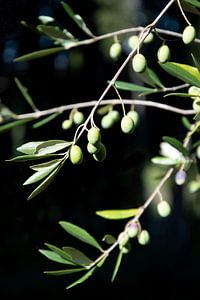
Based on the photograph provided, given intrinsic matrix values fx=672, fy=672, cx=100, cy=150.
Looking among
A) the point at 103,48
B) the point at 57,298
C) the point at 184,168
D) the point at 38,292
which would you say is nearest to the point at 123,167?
the point at 184,168

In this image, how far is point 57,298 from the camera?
4973 millimetres

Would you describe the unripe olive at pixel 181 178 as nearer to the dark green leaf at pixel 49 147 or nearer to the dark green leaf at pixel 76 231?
the dark green leaf at pixel 76 231

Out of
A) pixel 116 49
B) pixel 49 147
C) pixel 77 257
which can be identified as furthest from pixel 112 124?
pixel 49 147

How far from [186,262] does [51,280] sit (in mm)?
1426

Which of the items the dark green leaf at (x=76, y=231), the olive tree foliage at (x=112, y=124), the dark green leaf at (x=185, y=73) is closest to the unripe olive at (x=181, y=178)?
the olive tree foliage at (x=112, y=124)

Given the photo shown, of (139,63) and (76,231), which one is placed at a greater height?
(139,63)

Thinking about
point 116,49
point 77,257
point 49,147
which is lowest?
point 77,257

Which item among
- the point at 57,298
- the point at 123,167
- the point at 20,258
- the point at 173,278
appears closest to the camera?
the point at 123,167

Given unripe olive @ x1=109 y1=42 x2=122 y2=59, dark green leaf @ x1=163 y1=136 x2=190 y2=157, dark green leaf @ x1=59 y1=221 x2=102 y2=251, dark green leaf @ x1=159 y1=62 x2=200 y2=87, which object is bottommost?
dark green leaf @ x1=59 y1=221 x2=102 y2=251

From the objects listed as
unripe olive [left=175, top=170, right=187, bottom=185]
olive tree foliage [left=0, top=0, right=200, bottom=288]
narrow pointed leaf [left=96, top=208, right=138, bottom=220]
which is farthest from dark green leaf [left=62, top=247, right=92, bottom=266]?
unripe olive [left=175, top=170, right=187, bottom=185]

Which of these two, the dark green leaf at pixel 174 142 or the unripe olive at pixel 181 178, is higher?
the dark green leaf at pixel 174 142

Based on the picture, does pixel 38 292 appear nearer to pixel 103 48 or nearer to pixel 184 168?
pixel 103 48

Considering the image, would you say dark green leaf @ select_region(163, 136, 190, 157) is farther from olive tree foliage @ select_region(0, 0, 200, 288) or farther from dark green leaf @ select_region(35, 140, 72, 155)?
dark green leaf @ select_region(35, 140, 72, 155)

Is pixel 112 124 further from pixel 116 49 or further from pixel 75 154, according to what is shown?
pixel 75 154
